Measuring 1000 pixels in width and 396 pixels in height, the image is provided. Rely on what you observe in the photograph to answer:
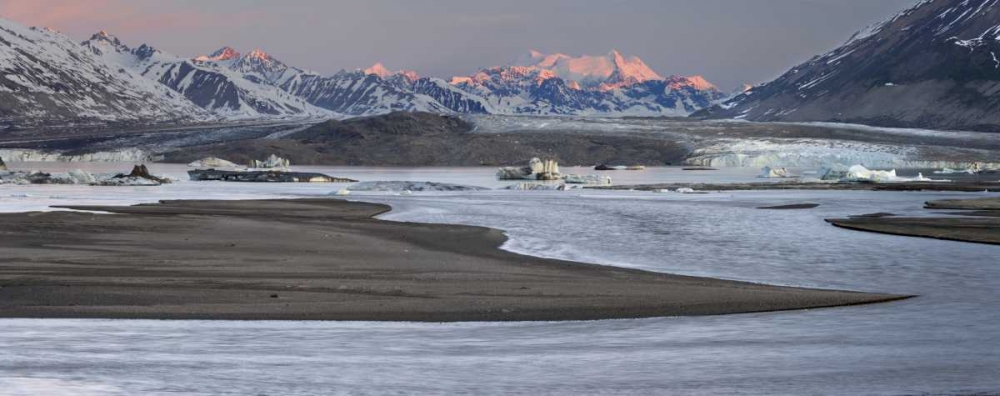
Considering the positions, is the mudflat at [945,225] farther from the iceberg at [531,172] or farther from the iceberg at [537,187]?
the iceberg at [531,172]

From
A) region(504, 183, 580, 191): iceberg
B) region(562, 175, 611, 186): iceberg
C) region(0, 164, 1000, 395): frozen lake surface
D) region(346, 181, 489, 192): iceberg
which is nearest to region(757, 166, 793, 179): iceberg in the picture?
region(562, 175, 611, 186): iceberg

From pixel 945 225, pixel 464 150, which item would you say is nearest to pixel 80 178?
pixel 945 225

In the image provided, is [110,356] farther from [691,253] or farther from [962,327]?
[691,253]

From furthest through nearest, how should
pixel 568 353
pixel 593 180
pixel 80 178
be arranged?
pixel 593 180, pixel 80 178, pixel 568 353

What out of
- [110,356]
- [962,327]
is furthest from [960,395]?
[110,356]

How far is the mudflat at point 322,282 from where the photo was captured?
16.7 metres

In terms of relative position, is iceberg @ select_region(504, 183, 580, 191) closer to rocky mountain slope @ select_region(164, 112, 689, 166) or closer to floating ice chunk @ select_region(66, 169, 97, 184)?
floating ice chunk @ select_region(66, 169, 97, 184)

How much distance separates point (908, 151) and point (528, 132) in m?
69.2

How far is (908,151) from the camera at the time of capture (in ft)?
495

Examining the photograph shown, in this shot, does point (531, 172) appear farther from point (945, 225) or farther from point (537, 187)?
point (945, 225)

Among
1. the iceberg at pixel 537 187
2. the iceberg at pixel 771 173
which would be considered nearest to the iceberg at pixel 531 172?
the iceberg at pixel 771 173

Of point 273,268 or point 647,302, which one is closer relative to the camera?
point 647,302

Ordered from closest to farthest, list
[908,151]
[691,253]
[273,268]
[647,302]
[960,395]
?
[960,395] → [647,302] → [273,268] → [691,253] → [908,151]

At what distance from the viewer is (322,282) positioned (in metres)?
19.8
